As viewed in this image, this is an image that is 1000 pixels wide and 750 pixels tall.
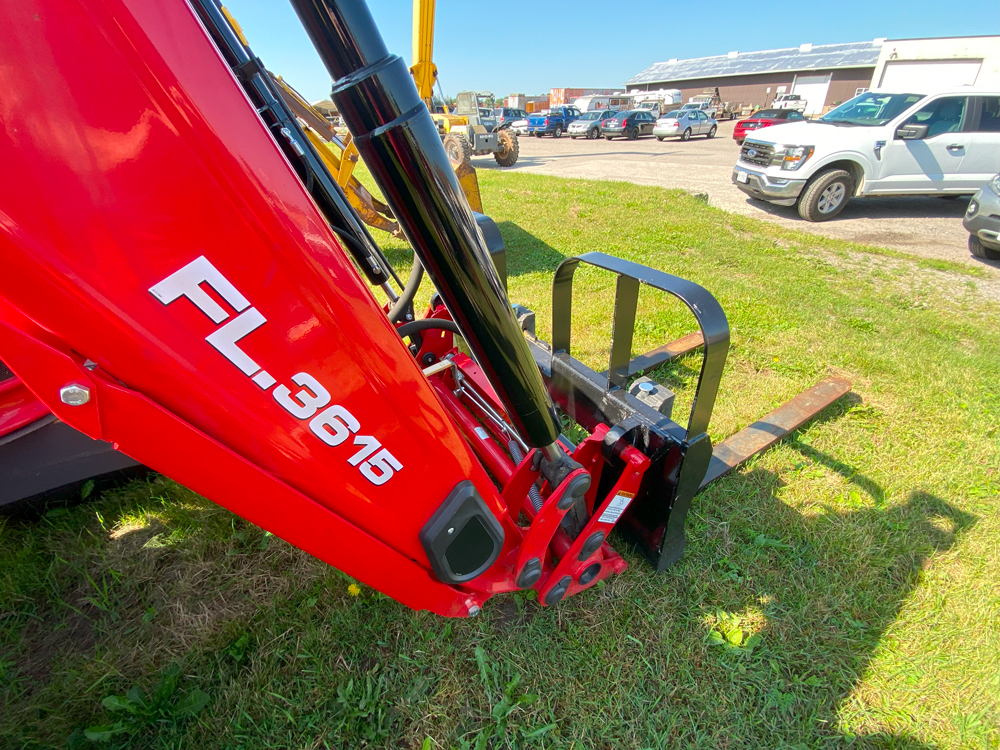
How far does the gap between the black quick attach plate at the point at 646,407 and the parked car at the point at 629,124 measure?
23.3 m

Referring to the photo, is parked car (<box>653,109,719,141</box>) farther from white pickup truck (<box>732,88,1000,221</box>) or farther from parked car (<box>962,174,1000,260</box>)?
parked car (<box>962,174,1000,260</box>)

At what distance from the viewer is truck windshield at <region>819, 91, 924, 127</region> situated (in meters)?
7.09

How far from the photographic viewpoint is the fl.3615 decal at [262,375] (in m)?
0.68

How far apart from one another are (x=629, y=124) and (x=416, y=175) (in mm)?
24709

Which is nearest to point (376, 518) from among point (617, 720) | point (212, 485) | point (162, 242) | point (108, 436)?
point (212, 485)

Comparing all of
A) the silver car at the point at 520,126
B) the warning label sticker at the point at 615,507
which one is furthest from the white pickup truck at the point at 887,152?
the silver car at the point at 520,126

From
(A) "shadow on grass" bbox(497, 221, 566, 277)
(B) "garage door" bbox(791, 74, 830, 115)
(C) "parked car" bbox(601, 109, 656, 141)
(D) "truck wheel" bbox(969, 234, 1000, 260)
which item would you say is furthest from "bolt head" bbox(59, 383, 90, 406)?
(B) "garage door" bbox(791, 74, 830, 115)

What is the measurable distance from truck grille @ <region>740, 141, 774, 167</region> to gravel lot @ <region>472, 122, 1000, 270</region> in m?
0.77

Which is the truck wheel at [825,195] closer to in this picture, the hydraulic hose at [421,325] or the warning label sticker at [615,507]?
the warning label sticker at [615,507]

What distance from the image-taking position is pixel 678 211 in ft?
24.2

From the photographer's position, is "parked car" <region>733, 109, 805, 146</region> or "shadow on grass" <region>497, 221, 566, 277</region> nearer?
"shadow on grass" <region>497, 221, 566, 277</region>

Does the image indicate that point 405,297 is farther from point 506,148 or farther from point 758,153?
point 506,148

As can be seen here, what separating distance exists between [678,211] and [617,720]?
7.31 metres

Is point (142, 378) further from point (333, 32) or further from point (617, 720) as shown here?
point (617, 720)
